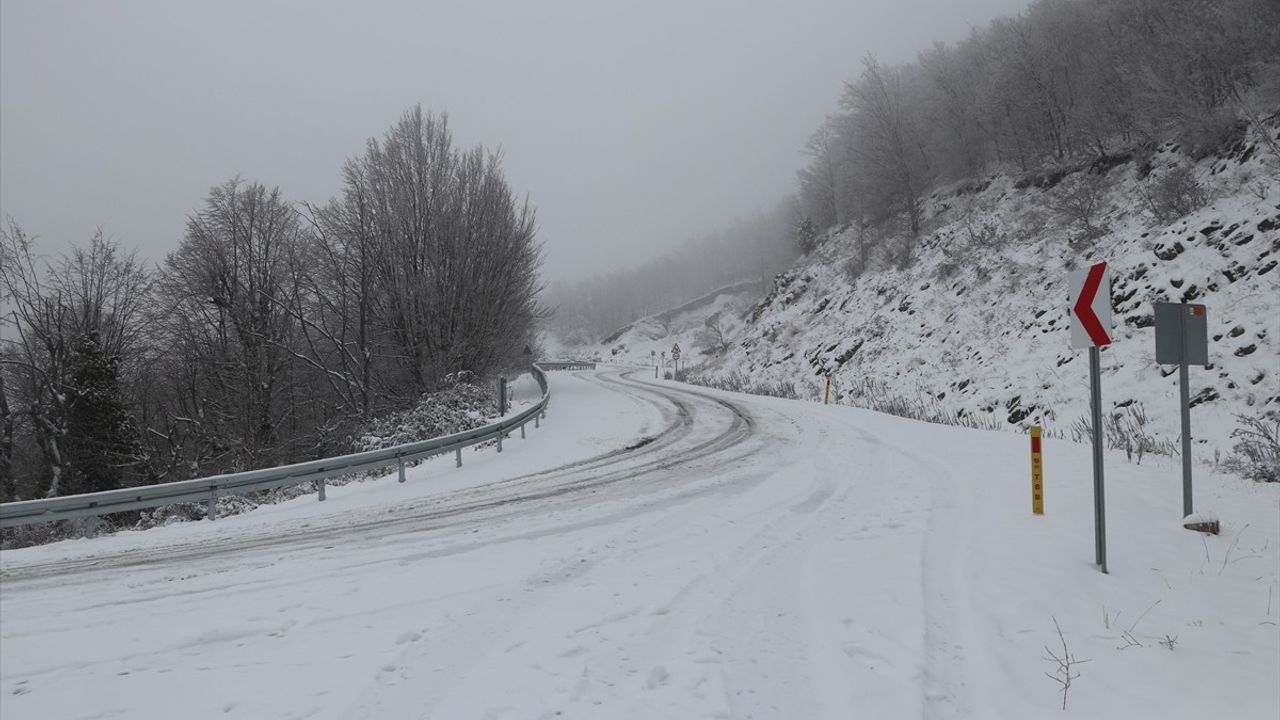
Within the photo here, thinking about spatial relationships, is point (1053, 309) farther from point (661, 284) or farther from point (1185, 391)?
point (661, 284)

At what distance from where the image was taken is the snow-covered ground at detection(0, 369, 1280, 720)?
9.70ft

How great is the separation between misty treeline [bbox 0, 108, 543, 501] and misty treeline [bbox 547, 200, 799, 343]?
8626 centimetres

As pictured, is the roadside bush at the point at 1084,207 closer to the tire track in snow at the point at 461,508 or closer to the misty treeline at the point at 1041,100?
the misty treeline at the point at 1041,100

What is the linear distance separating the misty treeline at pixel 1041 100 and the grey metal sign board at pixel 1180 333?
16125 millimetres

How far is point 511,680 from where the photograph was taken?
3033mm

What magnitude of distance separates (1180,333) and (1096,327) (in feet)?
5.21

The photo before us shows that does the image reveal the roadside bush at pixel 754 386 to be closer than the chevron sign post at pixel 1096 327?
No

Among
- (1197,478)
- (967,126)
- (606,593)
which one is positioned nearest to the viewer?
(606,593)

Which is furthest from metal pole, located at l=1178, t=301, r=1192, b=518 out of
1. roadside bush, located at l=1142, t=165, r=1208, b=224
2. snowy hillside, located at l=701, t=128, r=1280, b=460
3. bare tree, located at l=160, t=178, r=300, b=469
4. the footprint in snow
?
bare tree, located at l=160, t=178, r=300, b=469

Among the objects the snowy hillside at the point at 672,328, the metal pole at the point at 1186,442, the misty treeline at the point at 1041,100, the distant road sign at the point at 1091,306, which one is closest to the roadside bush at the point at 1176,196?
the misty treeline at the point at 1041,100

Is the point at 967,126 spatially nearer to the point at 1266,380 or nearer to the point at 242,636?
the point at 1266,380

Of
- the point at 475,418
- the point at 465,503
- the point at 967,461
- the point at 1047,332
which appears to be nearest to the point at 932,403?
the point at 1047,332

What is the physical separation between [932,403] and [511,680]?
18270 mm

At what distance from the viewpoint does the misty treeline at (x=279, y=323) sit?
1817 cm
